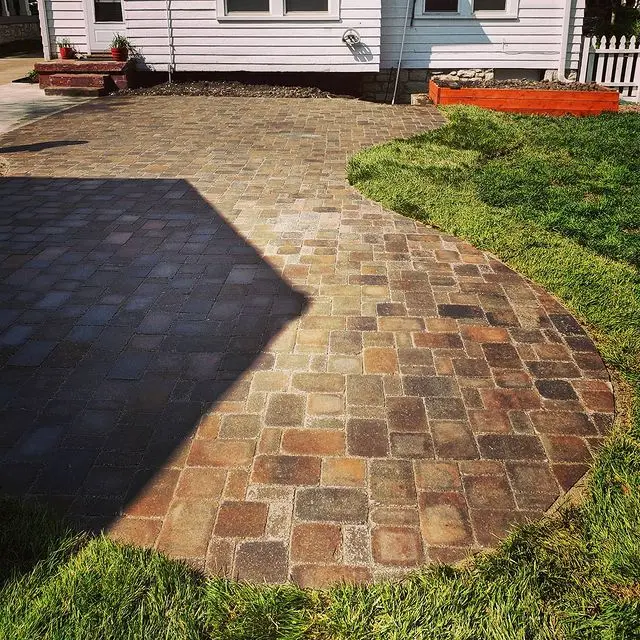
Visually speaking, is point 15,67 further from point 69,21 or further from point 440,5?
point 440,5

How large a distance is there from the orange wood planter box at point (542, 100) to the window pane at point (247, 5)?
162 inches

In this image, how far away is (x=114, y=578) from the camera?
2.34m

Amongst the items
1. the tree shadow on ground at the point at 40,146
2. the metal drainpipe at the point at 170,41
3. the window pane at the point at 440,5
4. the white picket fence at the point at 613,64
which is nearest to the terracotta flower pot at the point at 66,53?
the metal drainpipe at the point at 170,41

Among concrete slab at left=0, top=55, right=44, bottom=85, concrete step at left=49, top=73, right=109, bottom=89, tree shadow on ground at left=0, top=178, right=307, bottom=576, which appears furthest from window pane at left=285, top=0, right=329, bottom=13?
tree shadow on ground at left=0, top=178, right=307, bottom=576

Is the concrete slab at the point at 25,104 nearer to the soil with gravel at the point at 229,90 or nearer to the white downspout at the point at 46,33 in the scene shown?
the white downspout at the point at 46,33

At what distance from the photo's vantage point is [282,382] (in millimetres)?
3617

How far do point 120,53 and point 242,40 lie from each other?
2.46m

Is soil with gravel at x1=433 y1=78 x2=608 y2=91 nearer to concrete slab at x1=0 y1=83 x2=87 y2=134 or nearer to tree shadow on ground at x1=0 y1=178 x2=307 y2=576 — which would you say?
concrete slab at x1=0 y1=83 x2=87 y2=134

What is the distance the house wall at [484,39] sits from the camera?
1288 cm

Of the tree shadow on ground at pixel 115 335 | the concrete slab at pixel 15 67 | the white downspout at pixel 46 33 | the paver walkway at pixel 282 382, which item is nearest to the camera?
the paver walkway at pixel 282 382

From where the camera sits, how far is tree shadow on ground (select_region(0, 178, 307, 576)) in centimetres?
299

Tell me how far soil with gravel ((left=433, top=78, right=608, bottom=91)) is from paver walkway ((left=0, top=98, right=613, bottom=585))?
6.68 m

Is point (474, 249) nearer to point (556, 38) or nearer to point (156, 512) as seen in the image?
point (156, 512)

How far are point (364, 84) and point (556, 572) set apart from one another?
1272 cm
